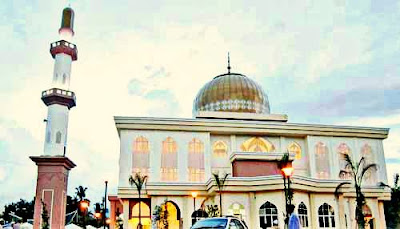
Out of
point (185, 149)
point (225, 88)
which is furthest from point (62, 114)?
point (225, 88)

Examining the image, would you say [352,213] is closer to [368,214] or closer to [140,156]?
[368,214]

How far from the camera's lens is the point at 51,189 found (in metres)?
33.0

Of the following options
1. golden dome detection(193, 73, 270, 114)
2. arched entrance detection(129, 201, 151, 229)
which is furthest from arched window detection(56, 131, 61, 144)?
golden dome detection(193, 73, 270, 114)

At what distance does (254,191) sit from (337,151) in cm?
1185

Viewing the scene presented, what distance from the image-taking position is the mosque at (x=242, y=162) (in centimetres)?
3123

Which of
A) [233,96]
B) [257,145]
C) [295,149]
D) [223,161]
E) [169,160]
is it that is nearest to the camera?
[169,160]

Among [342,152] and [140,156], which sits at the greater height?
[342,152]

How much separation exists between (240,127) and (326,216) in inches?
406

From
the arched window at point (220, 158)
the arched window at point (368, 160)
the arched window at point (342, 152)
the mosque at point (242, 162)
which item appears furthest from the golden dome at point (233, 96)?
the arched window at point (368, 160)

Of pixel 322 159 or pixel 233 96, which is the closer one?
pixel 322 159

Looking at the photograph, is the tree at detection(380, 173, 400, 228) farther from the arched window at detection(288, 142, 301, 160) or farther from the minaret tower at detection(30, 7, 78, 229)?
the minaret tower at detection(30, 7, 78, 229)

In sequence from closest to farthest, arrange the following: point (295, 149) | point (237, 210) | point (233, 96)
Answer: point (237, 210), point (295, 149), point (233, 96)

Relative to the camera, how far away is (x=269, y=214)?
30719 millimetres

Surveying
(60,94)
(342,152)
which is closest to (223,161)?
(342,152)
